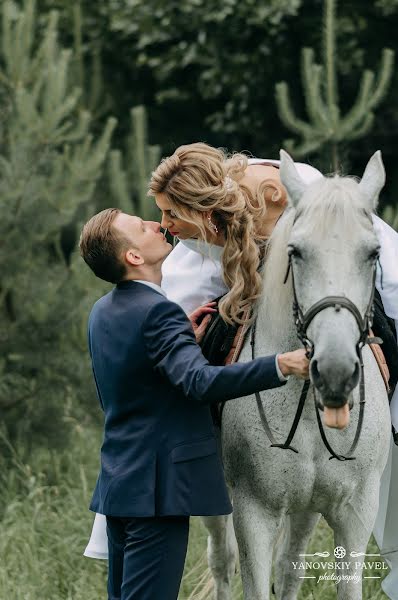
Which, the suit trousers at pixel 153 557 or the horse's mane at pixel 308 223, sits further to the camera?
the suit trousers at pixel 153 557

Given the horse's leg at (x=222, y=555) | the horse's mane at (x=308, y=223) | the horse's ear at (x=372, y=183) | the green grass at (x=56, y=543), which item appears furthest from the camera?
the green grass at (x=56, y=543)

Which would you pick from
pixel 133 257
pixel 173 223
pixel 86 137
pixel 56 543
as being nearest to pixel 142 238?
pixel 133 257

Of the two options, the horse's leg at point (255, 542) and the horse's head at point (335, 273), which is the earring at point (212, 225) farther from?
the horse's leg at point (255, 542)

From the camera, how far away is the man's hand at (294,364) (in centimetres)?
272

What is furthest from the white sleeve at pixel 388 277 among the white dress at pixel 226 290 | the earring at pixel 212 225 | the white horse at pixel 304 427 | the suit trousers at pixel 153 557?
the suit trousers at pixel 153 557

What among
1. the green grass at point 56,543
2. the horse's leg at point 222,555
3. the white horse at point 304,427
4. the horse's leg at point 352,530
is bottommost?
the green grass at point 56,543

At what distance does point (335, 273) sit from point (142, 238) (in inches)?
26.8

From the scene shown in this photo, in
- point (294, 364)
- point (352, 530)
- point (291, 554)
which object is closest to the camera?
point (294, 364)

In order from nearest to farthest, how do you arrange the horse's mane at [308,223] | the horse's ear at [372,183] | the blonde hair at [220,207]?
the horse's mane at [308,223] < the horse's ear at [372,183] < the blonde hair at [220,207]

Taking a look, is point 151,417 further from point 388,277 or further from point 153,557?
point 388,277

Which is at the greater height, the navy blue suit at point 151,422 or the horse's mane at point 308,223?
the horse's mane at point 308,223

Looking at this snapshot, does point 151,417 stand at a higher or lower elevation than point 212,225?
lower

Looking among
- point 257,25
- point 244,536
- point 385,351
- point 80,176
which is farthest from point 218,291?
point 257,25

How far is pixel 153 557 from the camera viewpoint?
2.97 metres
